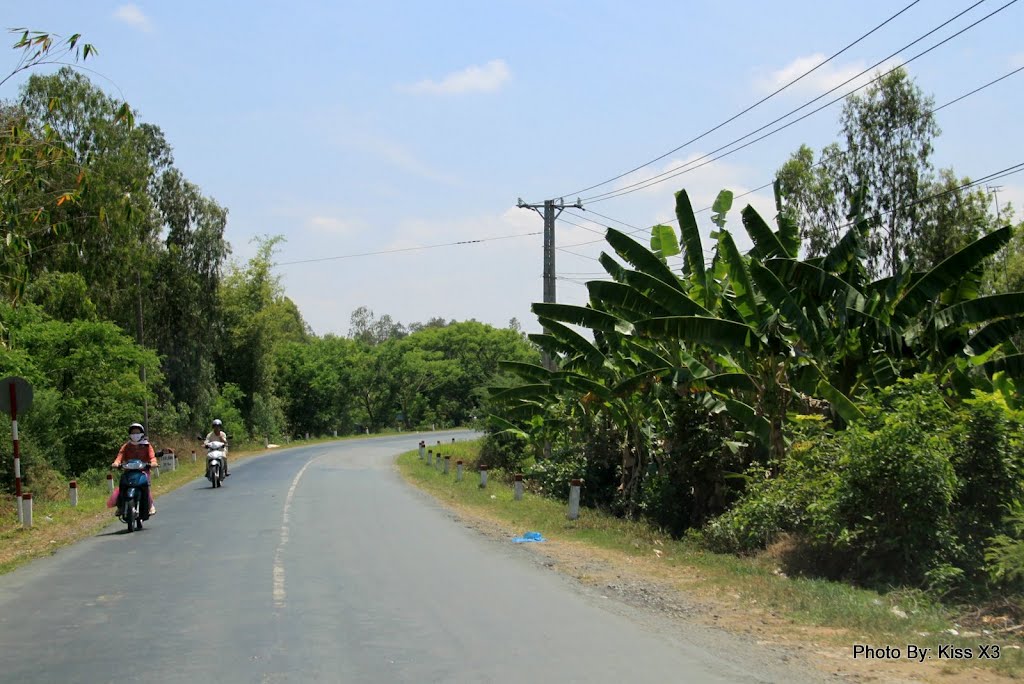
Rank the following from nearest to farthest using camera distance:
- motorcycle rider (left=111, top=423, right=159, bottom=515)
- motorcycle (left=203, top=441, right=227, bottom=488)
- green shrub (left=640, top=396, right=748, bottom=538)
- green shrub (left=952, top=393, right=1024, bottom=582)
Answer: green shrub (left=952, top=393, right=1024, bottom=582), motorcycle rider (left=111, top=423, right=159, bottom=515), green shrub (left=640, top=396, right=748, bottom=538), motorcycle (left=203, top=441, right=227, bottom=488)

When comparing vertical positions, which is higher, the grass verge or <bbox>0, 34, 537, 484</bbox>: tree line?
<bbox>0, 34, 537, 484</bbox>: tree line

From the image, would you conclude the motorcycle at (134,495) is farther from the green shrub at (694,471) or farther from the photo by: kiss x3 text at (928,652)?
the photo by: kiss x3 text at (928,652)

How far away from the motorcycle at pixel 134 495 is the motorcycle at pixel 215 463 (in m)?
9.43

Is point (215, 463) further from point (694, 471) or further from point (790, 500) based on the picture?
point (790, 500)

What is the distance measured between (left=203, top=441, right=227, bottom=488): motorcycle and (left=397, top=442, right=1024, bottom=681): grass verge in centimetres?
1153

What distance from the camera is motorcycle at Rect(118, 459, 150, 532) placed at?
16516 millimetres

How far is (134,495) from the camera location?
54.4ft

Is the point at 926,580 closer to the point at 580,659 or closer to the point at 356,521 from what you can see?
the point at 580,659

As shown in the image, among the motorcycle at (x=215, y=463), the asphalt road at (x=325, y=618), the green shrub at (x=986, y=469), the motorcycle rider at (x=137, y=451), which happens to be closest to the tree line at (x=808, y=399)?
the green shrub at (x=986, y=469)

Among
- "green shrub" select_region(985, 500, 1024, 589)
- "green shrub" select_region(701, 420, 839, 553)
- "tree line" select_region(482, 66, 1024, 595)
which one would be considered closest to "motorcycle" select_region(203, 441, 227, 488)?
"tree line" select_region(482, 66, 1024, 595)

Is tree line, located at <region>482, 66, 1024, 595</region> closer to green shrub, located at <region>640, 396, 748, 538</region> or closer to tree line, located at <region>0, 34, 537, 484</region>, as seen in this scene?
green shrub, located at <region>640, 396, 748, 538</region>

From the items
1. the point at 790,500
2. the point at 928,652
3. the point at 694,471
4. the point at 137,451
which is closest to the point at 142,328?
the point at 137,451

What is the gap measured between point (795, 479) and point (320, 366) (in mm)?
69793

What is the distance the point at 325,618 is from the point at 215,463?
18.8 m
